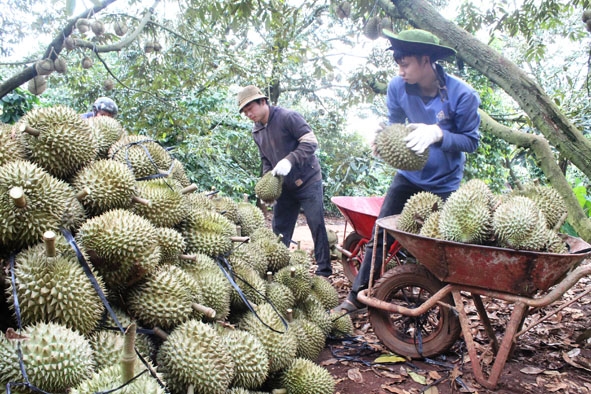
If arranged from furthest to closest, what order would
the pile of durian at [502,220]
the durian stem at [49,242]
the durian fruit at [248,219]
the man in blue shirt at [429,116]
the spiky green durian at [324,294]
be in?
1. the spiky green durian at [324,294]
2. the durian fruit at [248,219]
3. the man in blue shirt at [429,116]
4. the pile of durian at [502,220]
5. the durian stem at [49,242]

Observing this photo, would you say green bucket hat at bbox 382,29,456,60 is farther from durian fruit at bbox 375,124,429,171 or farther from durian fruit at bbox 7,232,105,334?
durian fruit at bbox 7,232,105,334

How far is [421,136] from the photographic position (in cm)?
296

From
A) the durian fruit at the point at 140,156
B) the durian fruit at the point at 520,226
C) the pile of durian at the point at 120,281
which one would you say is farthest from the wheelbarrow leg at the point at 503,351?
the durian fruit at the point at 140,156

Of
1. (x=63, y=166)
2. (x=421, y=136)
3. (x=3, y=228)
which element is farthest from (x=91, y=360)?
(x=421, y=136)

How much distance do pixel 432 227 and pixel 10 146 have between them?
7.46 feet

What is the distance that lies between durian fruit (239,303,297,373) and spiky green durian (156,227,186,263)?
0.52m

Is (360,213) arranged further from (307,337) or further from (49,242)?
(49,242)

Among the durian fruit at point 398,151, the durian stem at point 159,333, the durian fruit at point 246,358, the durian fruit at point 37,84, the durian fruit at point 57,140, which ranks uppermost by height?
the durian fruit at point 398,151

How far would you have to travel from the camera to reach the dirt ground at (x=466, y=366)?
2.60 meters

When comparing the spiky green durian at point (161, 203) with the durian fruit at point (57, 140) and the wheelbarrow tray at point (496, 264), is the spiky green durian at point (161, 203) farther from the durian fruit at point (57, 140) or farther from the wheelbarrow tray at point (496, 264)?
the wheelbarrow tray at point (496, 264)

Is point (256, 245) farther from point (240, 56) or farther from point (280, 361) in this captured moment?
point (240, 56)

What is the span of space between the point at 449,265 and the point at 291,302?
41.1 inches

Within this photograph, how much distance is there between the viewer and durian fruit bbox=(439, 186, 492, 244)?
2.35 meters

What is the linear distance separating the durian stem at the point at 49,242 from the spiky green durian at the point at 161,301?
44 centimetres
